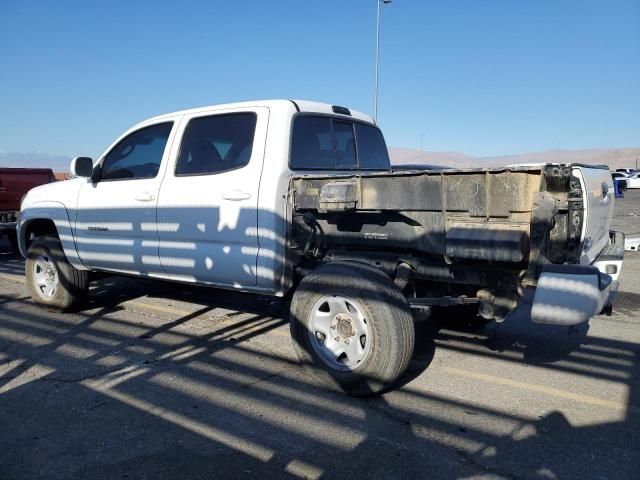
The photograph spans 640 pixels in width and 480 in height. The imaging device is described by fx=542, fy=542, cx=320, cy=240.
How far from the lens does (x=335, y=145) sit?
5.10 m

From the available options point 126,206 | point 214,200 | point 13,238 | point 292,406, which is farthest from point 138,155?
point 13,238

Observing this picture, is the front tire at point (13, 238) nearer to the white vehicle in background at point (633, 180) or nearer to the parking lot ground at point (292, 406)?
the parking lot ground at point (292, 406)

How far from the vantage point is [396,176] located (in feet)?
12.1

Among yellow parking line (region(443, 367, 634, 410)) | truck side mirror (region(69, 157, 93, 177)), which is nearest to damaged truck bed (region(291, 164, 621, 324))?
yellow parking line (region(443, 367, 634, 410))

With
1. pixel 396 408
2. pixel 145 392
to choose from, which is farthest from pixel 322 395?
pixel 145 392

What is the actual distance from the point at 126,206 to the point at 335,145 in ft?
6.87

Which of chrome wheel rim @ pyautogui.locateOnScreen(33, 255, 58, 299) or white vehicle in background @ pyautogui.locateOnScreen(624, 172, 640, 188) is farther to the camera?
white vehicle in background @ pyautogui.locateOnScreen(624, 172, 640, 188)

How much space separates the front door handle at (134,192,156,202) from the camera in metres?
4.98

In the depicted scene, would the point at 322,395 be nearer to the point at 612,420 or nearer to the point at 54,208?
the point at 612,420

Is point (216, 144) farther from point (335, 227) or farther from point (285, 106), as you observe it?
point (335, 227)

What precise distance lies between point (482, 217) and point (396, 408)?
1362 mm

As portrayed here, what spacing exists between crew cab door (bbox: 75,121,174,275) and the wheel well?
2.58 feet

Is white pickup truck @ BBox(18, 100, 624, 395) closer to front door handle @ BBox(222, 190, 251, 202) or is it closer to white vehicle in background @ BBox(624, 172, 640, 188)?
front door handle @ BBox(222, 190, 251, 202)

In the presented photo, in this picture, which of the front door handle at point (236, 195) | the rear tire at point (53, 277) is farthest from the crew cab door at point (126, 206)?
the front door handle at point (236, 195)
